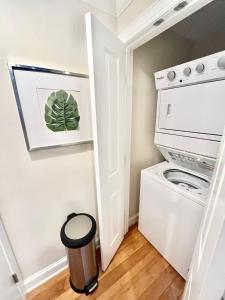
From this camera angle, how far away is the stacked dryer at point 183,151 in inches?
39.1

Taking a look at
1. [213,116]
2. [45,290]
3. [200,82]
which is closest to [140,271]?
[45,290]

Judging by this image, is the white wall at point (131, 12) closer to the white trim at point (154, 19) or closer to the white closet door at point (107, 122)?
the white trim at point (154, 19)

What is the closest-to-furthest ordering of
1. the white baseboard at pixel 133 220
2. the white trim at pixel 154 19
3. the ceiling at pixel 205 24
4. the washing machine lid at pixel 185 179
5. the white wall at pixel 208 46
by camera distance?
the white trim at pixel 154 19 < the ceiling at pixel 205 24 < the washing machine lid at pixel 185 179 < the white wall at pixel 208 46 < the white baseboard at pixel 133 220

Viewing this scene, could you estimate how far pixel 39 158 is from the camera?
3.32 ft

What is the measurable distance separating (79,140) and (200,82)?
3.35 feet

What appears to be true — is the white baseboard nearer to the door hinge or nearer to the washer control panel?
the door hinge

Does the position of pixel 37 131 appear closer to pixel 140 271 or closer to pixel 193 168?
pixel 193 168

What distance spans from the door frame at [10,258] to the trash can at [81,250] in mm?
361

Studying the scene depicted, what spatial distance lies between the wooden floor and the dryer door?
133 centimetres

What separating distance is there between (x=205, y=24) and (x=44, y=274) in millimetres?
2727

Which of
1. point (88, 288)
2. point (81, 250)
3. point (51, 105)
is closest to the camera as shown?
point (51, 105)

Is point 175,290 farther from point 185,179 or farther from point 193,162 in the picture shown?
point 193,162

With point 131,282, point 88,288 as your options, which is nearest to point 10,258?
point 88,288

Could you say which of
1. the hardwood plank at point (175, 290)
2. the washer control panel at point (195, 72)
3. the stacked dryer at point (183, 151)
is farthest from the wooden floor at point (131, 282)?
the washer control panel at point (195, 72)
